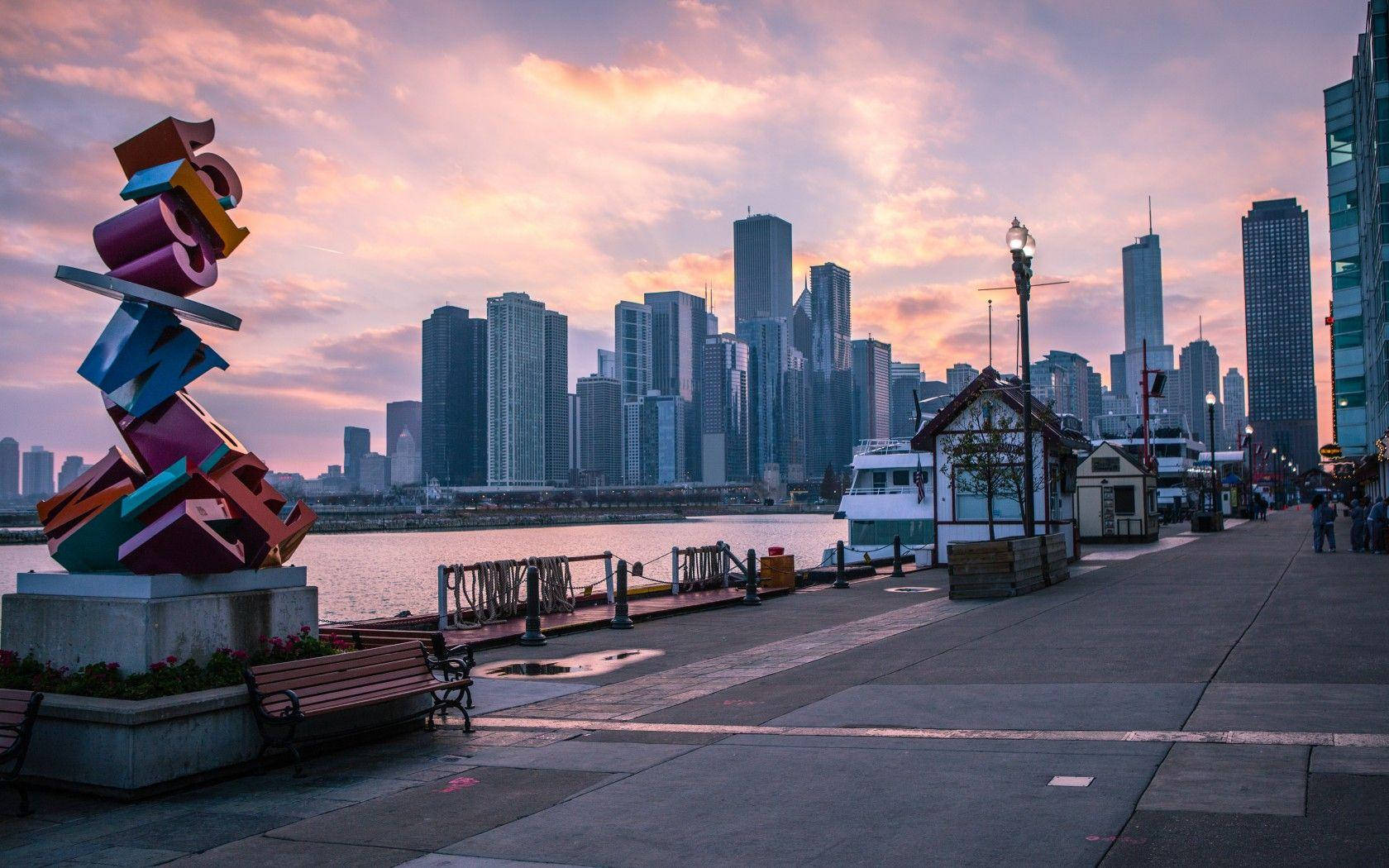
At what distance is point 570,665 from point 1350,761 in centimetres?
1052

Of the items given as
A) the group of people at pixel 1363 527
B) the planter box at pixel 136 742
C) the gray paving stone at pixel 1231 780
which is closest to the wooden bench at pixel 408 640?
the planter box at pixel 136 742

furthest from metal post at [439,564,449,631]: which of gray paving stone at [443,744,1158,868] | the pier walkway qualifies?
gray paving stone at [443,744,1158,868]

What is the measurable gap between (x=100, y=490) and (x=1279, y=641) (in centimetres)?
1506

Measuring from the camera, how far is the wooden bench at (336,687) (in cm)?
994

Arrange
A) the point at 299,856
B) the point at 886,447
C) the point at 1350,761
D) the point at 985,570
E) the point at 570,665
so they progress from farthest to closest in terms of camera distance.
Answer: the point at 886,447
the point at 985,570
the point at 570,665
the point at 1350,761
the point at 299,856

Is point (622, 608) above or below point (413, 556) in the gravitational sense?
above

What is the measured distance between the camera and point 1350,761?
8.71 meters

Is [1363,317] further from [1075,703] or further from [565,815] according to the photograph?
[565,815]

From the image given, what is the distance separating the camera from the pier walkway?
7180mm

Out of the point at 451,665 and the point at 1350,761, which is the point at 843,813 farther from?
the point at 451,665

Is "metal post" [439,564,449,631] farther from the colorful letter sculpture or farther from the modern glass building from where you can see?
the modern glass building

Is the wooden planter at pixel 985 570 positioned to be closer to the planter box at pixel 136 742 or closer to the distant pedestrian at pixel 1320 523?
the distant pedestrian at pixel 1320 523

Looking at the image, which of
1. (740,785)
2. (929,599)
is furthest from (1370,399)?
(740,785)

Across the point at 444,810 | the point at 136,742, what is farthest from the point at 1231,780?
the point at 136,742
